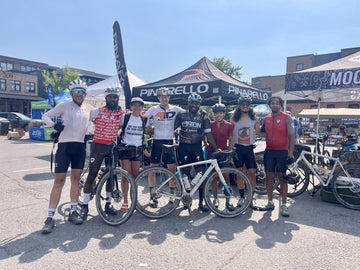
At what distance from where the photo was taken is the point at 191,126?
14.3 ft

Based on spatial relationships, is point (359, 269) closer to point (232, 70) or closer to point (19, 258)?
point (19, 258)

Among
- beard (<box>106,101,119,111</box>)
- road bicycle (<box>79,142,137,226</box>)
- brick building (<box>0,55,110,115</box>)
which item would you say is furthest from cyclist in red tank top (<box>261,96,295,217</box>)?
brick building (<box>0,55,110,115</box>)

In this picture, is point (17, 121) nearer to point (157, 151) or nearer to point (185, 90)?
point (185, 90)

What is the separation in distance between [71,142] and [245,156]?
120 inches

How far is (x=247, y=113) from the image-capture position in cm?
462

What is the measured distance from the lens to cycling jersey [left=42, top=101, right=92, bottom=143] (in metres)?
3.71

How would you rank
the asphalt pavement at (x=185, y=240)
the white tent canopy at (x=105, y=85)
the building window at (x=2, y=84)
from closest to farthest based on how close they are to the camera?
1. the asphalt pavement at (x=185, y=240)
2. the white tent canopy at (x=105, y=85)
3. the building window at (x=2, y=84)

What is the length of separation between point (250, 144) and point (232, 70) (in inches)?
1533

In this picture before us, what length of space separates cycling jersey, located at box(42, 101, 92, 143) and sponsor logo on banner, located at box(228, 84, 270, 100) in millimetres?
5616

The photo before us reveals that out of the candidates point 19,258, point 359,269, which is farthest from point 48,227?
point 359,269

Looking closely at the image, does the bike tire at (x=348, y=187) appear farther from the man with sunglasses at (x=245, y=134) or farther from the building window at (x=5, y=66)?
the building window at (x=5, y=66)

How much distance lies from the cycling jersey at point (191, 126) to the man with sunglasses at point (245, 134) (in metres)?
0.62

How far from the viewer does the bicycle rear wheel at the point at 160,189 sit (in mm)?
4008

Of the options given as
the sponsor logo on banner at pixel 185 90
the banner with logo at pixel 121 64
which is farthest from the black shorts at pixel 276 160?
the banner with logo at pixel 121 64
